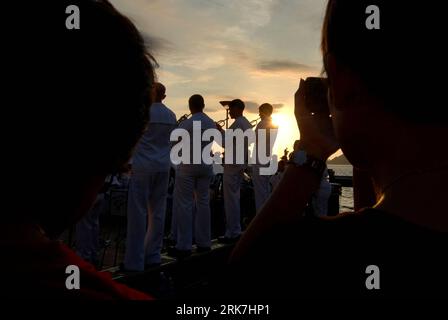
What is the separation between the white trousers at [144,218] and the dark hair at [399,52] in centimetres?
475

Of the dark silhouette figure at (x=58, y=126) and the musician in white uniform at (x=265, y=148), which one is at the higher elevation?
the musician in white uniform at (x=265, y=148)

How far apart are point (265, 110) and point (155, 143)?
A: 3.58 m

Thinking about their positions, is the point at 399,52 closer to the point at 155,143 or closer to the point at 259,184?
the point at 155,143

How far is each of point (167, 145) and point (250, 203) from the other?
692 cm

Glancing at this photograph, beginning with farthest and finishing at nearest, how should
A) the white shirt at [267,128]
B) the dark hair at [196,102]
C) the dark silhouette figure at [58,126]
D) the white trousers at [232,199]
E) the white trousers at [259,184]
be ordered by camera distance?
the white trousers at [259,184] → the white shirt at [267,128] → the white trousers at [232,199] → the dark hair at [196,102] → the dark silhouette figure at [58,126]

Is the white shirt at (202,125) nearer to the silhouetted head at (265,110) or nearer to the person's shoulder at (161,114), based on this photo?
the person's shoulder at (161,114)

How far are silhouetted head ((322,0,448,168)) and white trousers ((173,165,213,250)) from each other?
565 centimetres

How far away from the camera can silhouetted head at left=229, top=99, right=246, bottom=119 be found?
8039 mm

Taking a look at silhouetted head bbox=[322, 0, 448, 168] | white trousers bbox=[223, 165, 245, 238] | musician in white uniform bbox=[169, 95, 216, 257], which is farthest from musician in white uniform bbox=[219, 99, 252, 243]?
silhouetted head bbox=[322, 0, 448, 168]

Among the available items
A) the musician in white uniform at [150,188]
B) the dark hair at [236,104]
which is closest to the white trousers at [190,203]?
the musician in white uniform at [150,188]

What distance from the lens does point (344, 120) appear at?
86cm

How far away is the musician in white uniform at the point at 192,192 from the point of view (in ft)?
20.8

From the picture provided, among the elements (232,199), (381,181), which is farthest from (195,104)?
(381,181)

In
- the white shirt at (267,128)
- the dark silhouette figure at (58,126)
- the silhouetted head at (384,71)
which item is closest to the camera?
the dark silhouette figure at (58,126)
